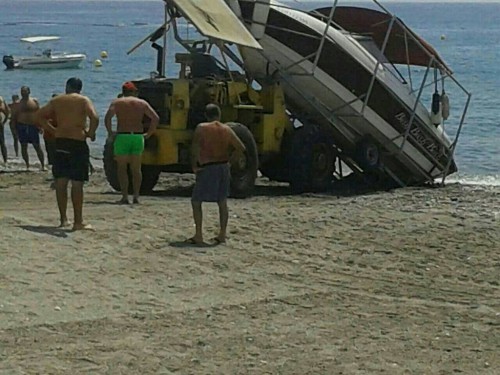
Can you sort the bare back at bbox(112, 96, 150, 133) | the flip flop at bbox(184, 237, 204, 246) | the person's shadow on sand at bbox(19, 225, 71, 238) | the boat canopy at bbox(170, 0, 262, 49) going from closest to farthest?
the person's shadow on sand at bbox(19, 225, 71, 238)
the flip flop at bbox(184, 237, 204, 246)
the bare back at bbox(112, 96, 150, 133)
the boat canopy at bbox(170, 0, 262, 49)

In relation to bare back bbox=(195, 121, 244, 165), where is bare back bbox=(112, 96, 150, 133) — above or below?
below

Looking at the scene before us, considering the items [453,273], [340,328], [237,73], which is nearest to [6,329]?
[340,328]

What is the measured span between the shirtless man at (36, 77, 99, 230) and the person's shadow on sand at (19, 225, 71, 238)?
174 mm

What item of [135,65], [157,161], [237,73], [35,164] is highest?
[237,73]

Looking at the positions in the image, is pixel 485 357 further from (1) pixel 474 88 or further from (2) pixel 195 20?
(1) pixel 474 88

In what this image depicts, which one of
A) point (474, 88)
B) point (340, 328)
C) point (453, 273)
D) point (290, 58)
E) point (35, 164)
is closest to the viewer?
point (340, 328)

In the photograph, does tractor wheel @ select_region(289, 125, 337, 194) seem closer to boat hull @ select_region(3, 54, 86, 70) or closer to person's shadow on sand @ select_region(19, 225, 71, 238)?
person's shadow on sand @ select_region(19, 225, 71, 238)

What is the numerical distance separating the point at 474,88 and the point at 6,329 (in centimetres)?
4361

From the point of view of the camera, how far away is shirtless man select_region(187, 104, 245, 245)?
39.9 ft

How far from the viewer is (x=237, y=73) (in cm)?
1722

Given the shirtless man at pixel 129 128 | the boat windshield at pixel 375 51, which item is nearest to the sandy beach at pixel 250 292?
the shirtless man at pixel 129 128

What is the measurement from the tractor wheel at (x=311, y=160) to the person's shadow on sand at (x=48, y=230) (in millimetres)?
5962

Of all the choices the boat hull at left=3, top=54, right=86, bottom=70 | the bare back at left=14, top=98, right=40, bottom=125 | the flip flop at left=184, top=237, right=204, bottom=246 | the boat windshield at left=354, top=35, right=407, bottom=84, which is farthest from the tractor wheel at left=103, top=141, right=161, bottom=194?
the boat hull at left=3, top=54, right=86, bottom=70

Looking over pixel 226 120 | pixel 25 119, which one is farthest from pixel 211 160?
pixel 25 119
